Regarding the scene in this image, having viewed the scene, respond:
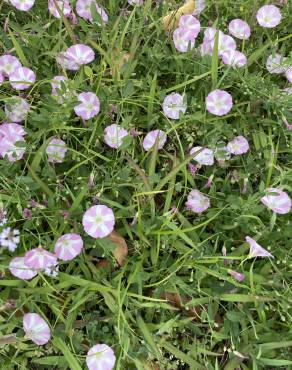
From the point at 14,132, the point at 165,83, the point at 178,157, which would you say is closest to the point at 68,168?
the point at 14,132

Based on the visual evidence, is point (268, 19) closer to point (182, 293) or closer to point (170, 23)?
point (170, 23)

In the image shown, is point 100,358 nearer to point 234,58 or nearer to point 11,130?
point 11,130

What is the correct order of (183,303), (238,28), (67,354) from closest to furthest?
(67,354), (183,303), (238,28)

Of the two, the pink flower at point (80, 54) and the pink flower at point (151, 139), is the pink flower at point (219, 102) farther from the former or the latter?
the pink flower at point (80, 54)

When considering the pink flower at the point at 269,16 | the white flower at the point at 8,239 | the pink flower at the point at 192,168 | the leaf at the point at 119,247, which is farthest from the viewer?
the pink flower at the point at 269,16

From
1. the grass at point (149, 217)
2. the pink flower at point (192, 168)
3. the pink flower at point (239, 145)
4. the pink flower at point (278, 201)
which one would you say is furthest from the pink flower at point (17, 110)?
the pink flower at point (278, 201)

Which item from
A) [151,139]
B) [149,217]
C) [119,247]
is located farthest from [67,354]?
[151,139]

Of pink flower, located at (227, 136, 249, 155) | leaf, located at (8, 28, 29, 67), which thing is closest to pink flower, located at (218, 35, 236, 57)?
pink flower, located at (227, 136, 249, 155)
